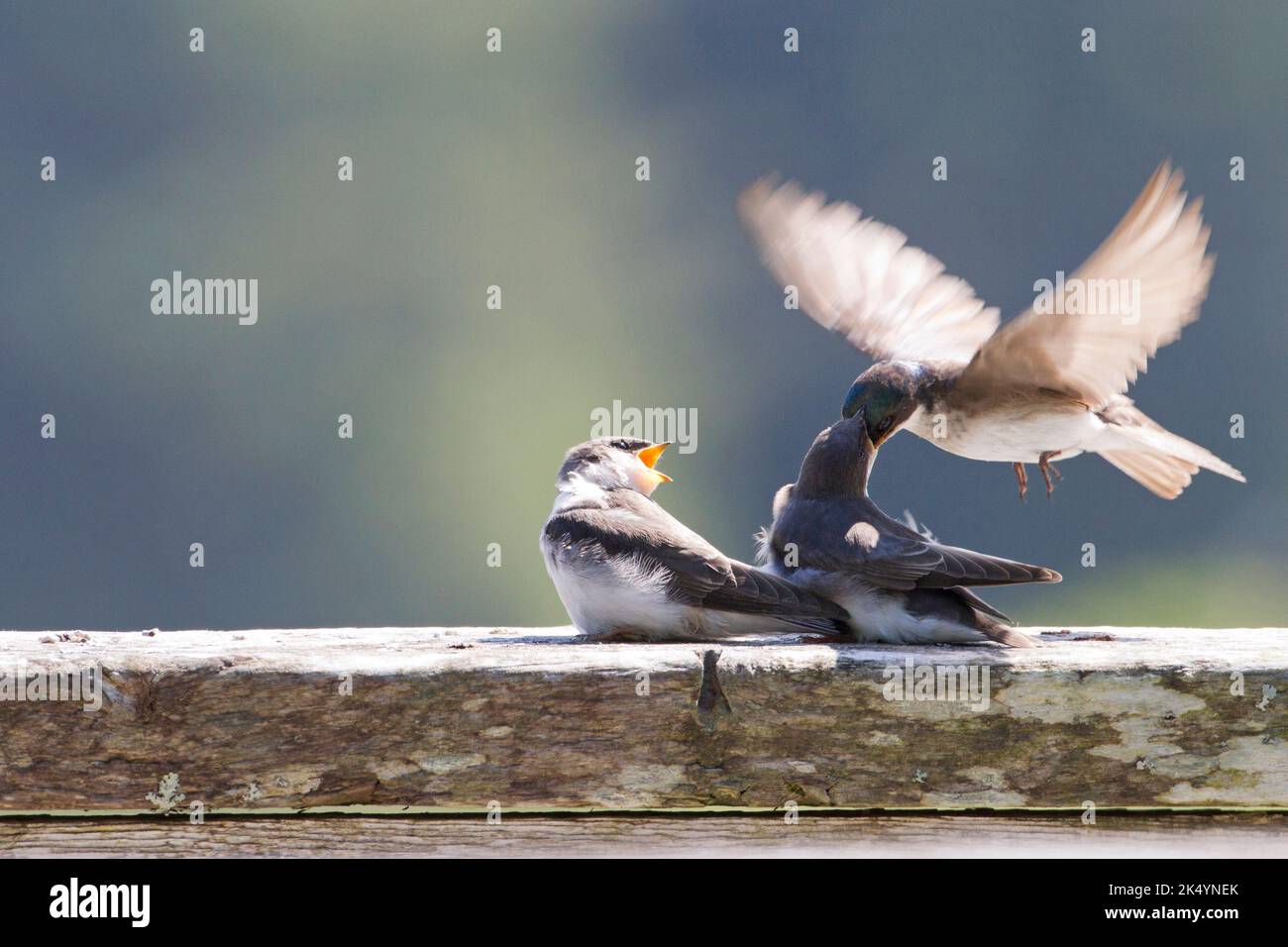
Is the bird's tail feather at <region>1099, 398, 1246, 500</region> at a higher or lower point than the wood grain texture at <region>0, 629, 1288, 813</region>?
higher

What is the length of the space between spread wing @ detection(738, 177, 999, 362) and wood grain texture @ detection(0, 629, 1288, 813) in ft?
7.18

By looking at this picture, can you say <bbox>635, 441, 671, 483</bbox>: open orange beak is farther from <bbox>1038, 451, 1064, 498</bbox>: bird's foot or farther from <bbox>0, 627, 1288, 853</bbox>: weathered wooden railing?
<bbox>0, 627, 1288, 853</bbox>: weathered wooden railing

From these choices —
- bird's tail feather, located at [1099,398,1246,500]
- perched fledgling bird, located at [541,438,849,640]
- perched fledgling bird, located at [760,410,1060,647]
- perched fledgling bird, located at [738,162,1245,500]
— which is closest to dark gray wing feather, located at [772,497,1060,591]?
perched fledgling bird, located at [760,410,1060,647]

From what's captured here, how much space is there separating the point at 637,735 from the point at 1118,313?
168 centimetres

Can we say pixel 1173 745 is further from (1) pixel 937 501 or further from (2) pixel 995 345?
(1) pixel 937 501

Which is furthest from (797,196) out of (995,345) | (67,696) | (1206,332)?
(1206,332)

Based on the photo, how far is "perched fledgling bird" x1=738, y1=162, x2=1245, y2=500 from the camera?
3455 millimetres

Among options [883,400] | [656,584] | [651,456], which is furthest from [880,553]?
[651,456]

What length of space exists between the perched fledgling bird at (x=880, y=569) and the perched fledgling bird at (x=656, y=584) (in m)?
0.08

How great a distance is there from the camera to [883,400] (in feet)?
12.8

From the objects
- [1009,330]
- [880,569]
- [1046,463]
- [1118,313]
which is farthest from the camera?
[1046,463]

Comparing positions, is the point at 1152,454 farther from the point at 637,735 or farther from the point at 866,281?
the point at 637,735

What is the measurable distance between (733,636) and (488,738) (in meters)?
0.91

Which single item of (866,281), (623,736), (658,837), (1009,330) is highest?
(866,281)
